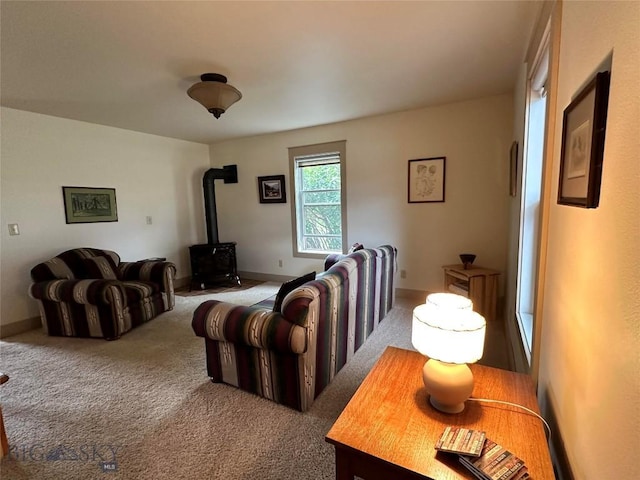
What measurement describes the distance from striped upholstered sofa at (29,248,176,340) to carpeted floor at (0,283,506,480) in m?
0.26

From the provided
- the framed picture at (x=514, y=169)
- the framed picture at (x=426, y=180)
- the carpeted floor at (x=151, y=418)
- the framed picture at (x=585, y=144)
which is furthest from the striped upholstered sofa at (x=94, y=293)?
the framed picture at (x=514, y=169)

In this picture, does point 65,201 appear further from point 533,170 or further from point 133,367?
point 533,170

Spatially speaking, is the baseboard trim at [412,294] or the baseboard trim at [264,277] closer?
the baseboard trim at [412,294]

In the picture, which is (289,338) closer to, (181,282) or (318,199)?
(318,199)

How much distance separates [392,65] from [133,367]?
3207 millimetres

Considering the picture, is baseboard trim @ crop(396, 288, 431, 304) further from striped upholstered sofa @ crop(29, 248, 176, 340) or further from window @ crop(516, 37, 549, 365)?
striped upholstered sofa @ crop(29, 248, 176, 340)

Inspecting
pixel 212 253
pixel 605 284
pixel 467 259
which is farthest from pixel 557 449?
pixel 212 253

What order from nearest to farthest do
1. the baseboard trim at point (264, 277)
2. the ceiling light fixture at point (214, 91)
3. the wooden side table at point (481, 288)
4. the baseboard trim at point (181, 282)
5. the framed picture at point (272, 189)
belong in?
the ceiling light fixture at point (214, 91) → the wooden side table at point (481, 288) → the framed picture at point (272, 189) → the baseboard trim at point (181, 282) → the baseboard trim at point (264, 277)

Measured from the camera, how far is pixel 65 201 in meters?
3.51

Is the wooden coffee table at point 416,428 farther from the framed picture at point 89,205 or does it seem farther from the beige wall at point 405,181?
the framed picture at point 89,205

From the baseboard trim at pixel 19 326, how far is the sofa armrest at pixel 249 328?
2.67m

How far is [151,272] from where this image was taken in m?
3.48

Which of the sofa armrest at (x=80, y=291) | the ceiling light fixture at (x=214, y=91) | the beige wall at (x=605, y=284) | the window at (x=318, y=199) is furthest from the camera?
the window at (x=318, y=199)

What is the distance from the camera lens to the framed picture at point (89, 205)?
3544mm
